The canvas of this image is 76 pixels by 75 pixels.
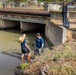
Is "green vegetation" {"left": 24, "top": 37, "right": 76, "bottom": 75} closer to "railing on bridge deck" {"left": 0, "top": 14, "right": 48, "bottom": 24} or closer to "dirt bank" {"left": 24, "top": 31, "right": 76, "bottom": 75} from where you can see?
"dirt bank" {"left": 24, "top": 31, "right": 76, "bottom": 75}

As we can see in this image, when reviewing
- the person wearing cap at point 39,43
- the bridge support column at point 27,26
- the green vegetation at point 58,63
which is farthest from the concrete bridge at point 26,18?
the green vegetation at point 58,63

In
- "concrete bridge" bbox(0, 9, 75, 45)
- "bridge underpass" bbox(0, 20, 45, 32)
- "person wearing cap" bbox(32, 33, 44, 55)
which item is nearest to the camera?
"person wearing cap" bbox(32, 33, 44, 55)

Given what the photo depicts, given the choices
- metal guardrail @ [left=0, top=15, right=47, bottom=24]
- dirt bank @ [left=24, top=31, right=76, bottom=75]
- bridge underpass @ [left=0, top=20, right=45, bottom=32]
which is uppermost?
metal guardrail @ [left=0, top=15, right=47, bottom=24]

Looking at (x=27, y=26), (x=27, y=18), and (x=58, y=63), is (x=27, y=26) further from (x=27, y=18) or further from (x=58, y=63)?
(x=58, y=63)

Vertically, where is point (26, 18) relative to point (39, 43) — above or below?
above

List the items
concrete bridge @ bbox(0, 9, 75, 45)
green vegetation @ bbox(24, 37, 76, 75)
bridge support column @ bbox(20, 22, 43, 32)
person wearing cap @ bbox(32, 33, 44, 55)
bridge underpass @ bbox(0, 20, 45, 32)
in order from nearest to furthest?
green vegetation @ bbox(24, 37, 76, 75) < person wearing cap @ bbox(32, 33, 44, 55) < concrete bridge @ bbox(0, 9, 75, 45) < bridge support column @ bbox(20, 22, 43, 32) < bridge underpass @ bbox(0, 20, 45, 32)

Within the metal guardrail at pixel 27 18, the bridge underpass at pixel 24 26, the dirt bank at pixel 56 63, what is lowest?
the bridge underpass at pixel 24 26

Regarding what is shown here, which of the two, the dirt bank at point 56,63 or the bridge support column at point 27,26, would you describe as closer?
the dirt bank at point 56,63

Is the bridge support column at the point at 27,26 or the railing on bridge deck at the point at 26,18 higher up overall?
the railing on bridge deck at the point at 26,18

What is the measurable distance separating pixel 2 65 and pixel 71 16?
961cm

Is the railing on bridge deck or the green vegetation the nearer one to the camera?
the green vegetation

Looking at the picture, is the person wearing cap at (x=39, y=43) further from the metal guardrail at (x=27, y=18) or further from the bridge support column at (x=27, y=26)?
the bridge support column at (x=27, y=26)

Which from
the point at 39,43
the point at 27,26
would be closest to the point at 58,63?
the point at 39,43

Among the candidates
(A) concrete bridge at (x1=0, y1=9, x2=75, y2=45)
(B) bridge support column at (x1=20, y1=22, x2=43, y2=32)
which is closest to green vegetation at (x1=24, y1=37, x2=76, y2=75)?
(A) concrete bridge at (x1=0, y1=9, x2=75, y2=45)
